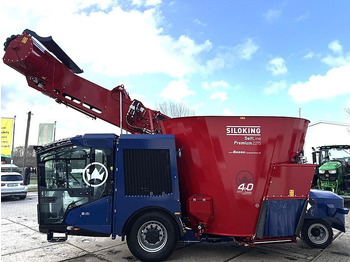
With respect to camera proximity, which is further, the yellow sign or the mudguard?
the yellow sign

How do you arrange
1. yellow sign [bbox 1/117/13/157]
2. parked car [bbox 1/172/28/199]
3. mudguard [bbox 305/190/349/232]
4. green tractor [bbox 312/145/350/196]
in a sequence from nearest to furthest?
mudguard [bbox 305/190/349/232] → green tractor [bbox 312/145/350/196] → parked car [bbox 1/172/28/199] → yellow sign [bbox 1/117/13/157]

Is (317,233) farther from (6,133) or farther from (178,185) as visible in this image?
(6,133)

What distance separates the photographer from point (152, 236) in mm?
5203

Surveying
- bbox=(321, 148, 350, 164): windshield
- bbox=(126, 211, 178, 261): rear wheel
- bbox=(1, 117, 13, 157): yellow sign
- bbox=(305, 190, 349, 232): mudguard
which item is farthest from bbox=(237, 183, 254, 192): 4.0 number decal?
bbox=(1, 117, 13, 157): yellow sign

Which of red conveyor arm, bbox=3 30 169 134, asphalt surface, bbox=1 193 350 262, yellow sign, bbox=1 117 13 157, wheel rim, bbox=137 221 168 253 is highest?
yellow sign, bbox=1 117 13 157

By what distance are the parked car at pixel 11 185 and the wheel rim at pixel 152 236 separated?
Result: 11435mm

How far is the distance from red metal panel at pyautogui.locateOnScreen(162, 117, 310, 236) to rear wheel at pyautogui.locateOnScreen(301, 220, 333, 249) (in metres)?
1.53

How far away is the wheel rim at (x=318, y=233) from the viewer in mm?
6074

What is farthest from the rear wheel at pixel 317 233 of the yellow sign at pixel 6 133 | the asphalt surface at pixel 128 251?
the yellow sign at pixel 6 133

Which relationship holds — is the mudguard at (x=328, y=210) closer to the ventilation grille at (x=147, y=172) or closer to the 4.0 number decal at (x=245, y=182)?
the 4.0 number decal at (x=245, y=182)

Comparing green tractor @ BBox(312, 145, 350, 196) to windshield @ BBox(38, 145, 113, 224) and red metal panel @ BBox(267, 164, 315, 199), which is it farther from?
windshield @ BBox(38, 145, 113, 224)

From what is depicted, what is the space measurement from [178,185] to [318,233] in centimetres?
342

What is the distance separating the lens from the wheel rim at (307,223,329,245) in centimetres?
607

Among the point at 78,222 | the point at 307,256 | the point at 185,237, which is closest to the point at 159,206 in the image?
the point at 185,237
